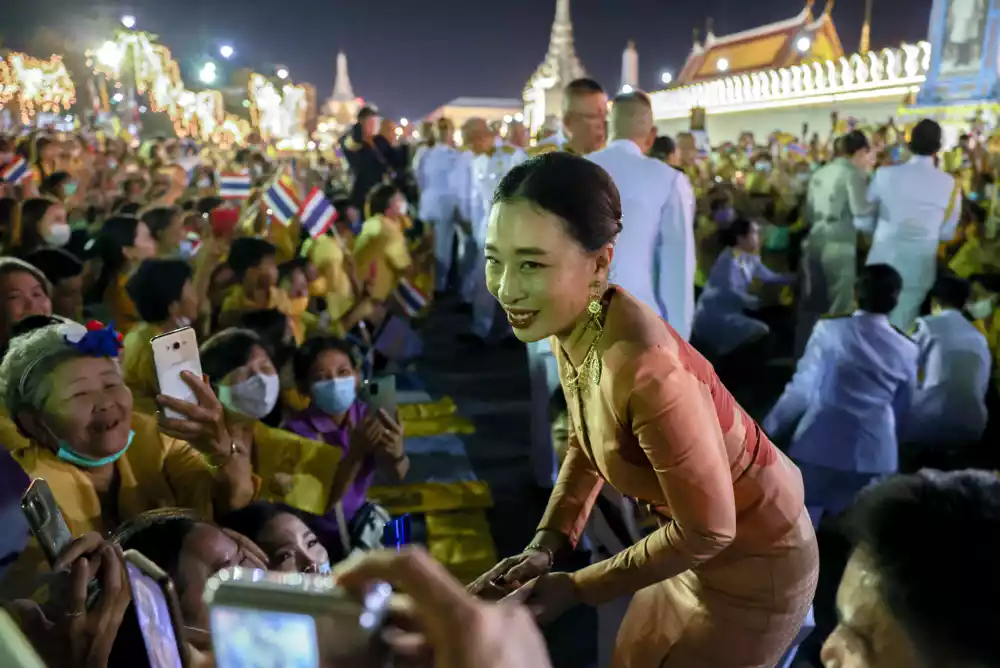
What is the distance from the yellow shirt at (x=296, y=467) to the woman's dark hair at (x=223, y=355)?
0.72 ft

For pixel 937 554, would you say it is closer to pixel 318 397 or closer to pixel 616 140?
pixel 318 397

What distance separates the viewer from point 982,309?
4.66 meters

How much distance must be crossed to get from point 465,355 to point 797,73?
25.9 metres

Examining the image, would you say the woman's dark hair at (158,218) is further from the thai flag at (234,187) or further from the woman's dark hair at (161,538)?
the woman's dark hair at (161,538)

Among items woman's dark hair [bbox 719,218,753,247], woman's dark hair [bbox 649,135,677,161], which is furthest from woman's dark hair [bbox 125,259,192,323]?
woman's dark hair [bbox 719,218,753,247]

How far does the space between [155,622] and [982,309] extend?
5.10 m

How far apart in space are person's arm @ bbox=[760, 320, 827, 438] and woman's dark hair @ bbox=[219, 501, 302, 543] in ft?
8.10

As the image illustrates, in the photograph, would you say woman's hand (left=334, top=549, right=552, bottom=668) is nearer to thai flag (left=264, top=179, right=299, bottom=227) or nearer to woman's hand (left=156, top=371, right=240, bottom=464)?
woman's hand (left=156, top=371, right=240, bottom=464)

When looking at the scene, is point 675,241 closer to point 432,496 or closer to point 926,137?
point 432,496

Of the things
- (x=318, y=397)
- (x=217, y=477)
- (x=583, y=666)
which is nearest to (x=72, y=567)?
(x=217, y=477)

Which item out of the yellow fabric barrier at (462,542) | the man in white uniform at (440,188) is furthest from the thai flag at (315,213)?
the man in white uniform at (440,188)

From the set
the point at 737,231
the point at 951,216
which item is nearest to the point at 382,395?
the point at 737,231

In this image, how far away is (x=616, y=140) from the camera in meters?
3.06

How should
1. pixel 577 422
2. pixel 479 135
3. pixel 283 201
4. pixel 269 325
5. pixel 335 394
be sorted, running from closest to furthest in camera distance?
1. pixel 577 422
2. pixel 335 394
3. pixel 269 325
4. pixel 283 201
5. pixel 479 135
